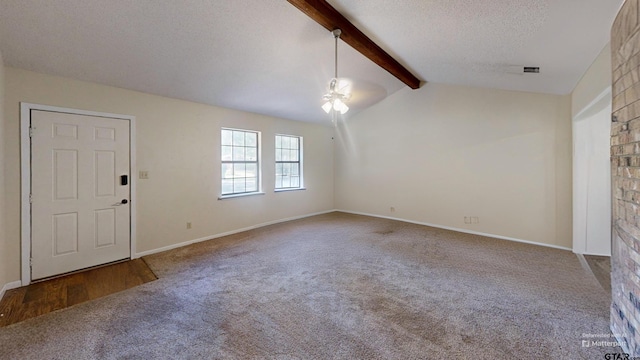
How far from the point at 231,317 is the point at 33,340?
145cm

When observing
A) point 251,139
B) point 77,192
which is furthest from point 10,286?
point 251,139

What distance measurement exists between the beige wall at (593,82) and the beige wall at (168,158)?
492 centimetres

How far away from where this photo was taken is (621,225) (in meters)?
1.89

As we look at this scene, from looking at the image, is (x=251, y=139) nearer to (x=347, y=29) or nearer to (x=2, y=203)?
(x=347, y=29)

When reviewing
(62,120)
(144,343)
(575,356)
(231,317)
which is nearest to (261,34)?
(62,120)

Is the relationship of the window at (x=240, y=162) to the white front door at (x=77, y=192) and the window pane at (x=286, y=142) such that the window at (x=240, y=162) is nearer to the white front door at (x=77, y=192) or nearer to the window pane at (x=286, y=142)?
the window pane at (x=286, y=142)

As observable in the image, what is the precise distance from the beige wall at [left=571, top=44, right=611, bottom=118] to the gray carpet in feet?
6.77

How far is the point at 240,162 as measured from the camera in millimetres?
5227

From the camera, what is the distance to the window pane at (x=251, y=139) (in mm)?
5328

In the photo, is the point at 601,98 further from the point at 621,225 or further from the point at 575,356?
the point at 575,356

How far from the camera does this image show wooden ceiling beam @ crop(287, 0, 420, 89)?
2.65 m

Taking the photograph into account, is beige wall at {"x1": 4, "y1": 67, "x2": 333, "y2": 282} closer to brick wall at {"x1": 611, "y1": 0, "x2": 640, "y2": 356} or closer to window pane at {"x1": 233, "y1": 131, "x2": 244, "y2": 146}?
window pane at {"x1": 233, "y1": 131, "x2": 244, "y2": 146}

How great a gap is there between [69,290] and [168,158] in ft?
6.59

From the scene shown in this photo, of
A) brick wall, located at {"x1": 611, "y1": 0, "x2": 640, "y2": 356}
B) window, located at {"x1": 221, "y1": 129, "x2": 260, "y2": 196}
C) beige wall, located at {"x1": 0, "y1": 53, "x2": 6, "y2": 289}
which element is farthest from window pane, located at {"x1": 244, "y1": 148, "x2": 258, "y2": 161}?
brick wall, located at {"x1": 611, "y1": 0, "x2": 640, "y2": 356}
